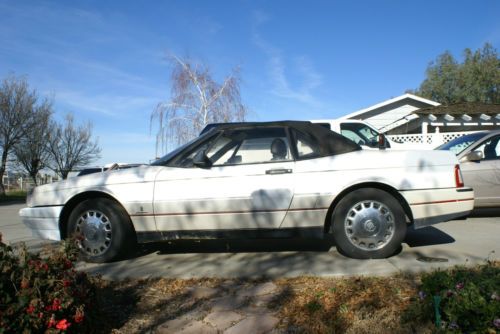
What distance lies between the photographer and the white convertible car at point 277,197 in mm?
4422

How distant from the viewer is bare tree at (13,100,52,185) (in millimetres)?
27609

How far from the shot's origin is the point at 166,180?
15.1 ft

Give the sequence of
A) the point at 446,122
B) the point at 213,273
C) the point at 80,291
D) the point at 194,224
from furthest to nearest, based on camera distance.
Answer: the point at 446,122 < the point at 194,224 < the point at 213,273 < the point at 80,291

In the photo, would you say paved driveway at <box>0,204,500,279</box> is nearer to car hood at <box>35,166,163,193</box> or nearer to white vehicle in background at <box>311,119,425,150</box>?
car hood at <box>35,166,163,193</box>

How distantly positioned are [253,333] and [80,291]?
1.17 meters

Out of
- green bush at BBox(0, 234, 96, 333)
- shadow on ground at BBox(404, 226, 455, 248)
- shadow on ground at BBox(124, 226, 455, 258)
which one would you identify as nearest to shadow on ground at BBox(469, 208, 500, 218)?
shadow on ground at BBox(404, 226, 455, 248)

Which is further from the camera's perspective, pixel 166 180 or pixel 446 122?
pixel 446 122

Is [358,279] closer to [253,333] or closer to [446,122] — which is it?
[253,333]

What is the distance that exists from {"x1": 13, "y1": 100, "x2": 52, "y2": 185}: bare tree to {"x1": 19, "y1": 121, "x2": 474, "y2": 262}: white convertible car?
25.7 m

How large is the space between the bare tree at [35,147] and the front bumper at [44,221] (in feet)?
81.7

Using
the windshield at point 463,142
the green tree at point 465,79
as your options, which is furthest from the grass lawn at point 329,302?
the green tree at point 465,79

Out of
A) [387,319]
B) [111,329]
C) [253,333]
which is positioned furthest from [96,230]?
[387,319]

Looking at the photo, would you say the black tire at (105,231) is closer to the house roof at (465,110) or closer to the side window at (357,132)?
the side window at (357,132)

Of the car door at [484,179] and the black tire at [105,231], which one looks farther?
the car door at [484,179]
